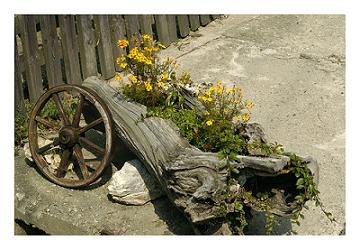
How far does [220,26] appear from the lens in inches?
400

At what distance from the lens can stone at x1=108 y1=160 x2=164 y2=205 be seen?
6.27 meters

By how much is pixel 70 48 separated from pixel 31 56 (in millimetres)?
531

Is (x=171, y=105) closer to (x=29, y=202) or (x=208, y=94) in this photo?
(x=208, y=94)

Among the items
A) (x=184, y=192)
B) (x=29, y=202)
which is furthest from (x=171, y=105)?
(x=29, y=202)

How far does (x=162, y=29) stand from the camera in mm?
9422

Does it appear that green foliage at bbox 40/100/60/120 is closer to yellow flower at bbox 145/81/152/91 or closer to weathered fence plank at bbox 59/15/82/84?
weathered fence plank at bbox 59/15/82/84

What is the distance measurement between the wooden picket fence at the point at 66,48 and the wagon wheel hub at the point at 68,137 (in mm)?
1408

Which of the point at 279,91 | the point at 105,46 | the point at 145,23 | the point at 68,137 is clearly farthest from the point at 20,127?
the point at 279,91

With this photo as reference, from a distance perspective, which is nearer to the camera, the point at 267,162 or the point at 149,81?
the point at 267,162

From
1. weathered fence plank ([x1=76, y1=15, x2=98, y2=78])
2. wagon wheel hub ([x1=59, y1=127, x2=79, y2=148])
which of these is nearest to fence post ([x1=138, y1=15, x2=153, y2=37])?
weathered fence plank ([x1=76, y1=15, x2=98, y2=78])

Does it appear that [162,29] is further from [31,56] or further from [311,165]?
[311,165]

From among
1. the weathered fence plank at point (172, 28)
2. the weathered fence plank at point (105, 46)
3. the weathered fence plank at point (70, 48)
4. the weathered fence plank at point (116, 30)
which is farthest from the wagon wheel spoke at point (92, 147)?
the weathered fence plank at point (172, 28)

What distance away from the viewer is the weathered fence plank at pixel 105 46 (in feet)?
27.5

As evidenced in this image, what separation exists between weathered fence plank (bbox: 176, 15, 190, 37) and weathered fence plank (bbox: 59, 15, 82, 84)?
2.13m
